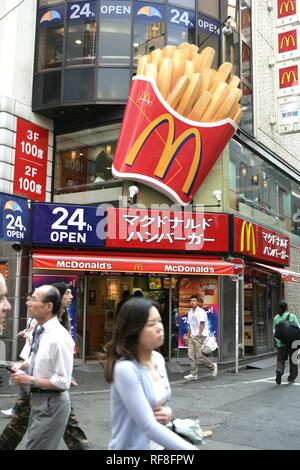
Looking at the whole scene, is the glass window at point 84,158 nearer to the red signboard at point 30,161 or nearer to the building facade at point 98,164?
the building facade at point 98,164

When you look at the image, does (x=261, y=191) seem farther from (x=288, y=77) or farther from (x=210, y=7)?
(x=210, y=7)

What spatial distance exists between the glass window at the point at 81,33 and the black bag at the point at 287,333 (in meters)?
9.27

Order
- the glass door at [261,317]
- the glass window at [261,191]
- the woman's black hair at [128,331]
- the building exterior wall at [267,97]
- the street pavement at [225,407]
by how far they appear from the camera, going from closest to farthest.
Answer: the woman's black hair at [128,331] < the street pavement at [225,407] < the glass window at [261,191] < the glass door at [261,317] < the building exterior wall at [267,97]

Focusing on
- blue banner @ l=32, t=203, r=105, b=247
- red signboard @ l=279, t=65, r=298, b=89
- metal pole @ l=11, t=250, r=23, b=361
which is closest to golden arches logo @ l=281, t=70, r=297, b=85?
red signboard @ l=279, t=65, r=298, b=89

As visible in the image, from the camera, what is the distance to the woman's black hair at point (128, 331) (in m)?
2.74

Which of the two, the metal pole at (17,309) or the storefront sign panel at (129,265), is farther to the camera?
the metal pole at (17,309)

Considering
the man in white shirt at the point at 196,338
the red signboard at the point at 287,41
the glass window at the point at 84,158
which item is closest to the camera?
the man in white shirt at the point at 196,338

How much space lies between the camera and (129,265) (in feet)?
42.7

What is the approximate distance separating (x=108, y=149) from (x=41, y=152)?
209cm

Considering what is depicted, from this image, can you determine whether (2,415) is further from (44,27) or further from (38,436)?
(44,27)

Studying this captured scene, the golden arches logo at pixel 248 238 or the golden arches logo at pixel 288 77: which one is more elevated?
the golden arches logo at pixel 288 77

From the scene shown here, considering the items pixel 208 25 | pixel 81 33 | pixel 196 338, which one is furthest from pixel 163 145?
pixel 196 338

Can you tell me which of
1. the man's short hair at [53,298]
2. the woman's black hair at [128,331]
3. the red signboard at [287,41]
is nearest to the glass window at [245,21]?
the red signboard at [287,41]

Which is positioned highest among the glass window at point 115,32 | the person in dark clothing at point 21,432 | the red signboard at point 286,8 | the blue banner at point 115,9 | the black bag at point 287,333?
the red signboard at point 286,8
